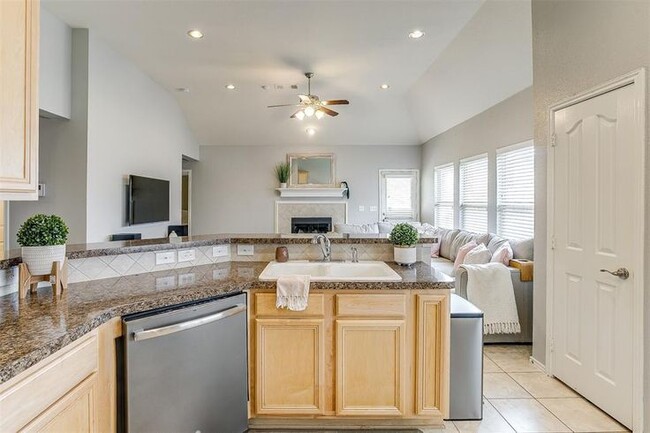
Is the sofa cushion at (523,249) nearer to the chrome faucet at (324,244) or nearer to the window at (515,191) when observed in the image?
the window at (515,191)

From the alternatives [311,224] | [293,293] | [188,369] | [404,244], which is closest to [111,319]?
[188,369]

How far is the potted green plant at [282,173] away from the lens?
323 inches

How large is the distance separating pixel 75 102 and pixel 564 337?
5.10 meters

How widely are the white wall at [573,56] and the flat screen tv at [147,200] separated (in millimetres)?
4570

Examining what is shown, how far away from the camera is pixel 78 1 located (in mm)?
3443

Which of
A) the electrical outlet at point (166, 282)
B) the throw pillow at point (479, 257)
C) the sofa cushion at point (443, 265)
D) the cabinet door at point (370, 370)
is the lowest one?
the cabinet door at point (370, 370)

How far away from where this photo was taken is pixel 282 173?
8.20 m

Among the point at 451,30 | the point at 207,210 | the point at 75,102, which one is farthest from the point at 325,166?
the point at 75,102

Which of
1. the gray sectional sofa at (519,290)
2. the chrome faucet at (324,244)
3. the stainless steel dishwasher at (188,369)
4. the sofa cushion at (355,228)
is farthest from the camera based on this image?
the sofa cushion at (355,228)

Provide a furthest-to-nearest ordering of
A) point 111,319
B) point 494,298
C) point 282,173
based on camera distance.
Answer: point 282,173
point 494,298
point 111,319

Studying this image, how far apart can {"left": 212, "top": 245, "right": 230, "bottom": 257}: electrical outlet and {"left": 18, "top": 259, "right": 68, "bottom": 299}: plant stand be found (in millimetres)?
909

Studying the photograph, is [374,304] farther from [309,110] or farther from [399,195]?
[399,195]

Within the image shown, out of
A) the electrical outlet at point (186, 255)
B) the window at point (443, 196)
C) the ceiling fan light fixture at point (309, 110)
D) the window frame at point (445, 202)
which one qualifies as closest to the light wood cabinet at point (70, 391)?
the electrical outlet at point (186, 255)

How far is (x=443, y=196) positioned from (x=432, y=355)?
17.9 ft
